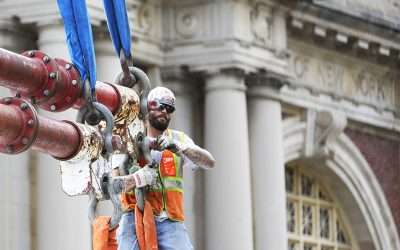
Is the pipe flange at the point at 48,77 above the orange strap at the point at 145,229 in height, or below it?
above

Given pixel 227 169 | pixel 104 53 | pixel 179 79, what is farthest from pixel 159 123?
pixel 179 79

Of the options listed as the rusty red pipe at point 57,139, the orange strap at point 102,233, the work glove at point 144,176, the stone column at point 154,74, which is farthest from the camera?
the stone column at point 154,74

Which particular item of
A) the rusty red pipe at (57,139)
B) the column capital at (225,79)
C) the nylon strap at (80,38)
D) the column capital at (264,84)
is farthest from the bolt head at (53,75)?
the column capital at (264,84)

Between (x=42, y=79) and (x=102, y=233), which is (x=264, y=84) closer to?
(x=102, y=233)

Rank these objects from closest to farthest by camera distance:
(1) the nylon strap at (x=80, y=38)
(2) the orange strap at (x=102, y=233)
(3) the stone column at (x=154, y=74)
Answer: (1) the nylon strap at (x=80, y=38), (2) the orange strap at (x=102, y=233), (3) the stone column at (x=154, y=74)

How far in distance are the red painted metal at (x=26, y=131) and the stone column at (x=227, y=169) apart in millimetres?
14874

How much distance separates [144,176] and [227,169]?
1374cm

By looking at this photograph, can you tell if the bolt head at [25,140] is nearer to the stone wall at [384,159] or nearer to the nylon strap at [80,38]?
the nylon strap at [80,38]

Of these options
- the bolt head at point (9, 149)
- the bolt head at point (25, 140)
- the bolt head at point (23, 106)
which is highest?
the bolt head at point (23, 106)

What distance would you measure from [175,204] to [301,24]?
1606cm

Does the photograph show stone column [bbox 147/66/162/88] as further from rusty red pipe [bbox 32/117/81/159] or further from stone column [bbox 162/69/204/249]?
rusty red pipe [bbox 32/117/81/159]

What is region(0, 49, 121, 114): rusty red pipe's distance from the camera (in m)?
9.82

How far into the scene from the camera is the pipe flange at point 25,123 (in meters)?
9.67

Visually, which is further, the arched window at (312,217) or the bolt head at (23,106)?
the arched window at (312,217)
